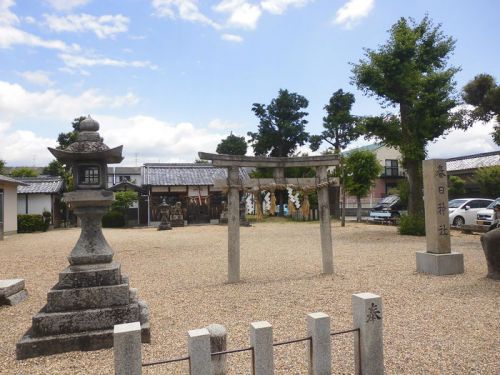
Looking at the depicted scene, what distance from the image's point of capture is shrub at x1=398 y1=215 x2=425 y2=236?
53.3ft

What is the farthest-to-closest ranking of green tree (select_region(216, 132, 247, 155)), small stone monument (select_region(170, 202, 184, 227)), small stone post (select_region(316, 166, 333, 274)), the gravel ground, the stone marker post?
green tree (select_region(216, 132, 247, 155)) → small stone monument (select_region(170, 202, 184, 227)) → small stone post (select_region(316, 166, 333, 274)) → the stone marker post → the gravel ground

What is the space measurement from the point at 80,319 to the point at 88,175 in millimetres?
1887

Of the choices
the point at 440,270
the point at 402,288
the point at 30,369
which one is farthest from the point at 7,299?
the point at 440,270

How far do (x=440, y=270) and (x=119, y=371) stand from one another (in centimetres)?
767

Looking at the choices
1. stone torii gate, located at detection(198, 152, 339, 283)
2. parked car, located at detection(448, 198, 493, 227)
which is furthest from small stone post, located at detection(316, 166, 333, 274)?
parked car, located at detection(448, 198, 493, 227)

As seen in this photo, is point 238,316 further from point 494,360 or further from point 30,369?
point 494,360

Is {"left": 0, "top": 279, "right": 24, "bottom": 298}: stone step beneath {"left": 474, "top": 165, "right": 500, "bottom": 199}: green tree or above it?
beneath

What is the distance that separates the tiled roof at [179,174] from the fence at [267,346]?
25739mm

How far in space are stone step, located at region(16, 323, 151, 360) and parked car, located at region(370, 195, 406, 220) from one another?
21.5 m

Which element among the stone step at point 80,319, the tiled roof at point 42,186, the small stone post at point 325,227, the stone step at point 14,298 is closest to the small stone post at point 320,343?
the stone step at point 80,319

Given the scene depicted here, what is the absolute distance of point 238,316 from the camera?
19.0ft

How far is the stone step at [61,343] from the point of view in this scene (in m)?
4.42

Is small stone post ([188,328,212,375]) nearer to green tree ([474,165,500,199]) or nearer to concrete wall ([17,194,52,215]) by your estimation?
green tree ([474,165,500,199])

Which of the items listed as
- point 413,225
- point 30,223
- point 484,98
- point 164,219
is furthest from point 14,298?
point 30,223
